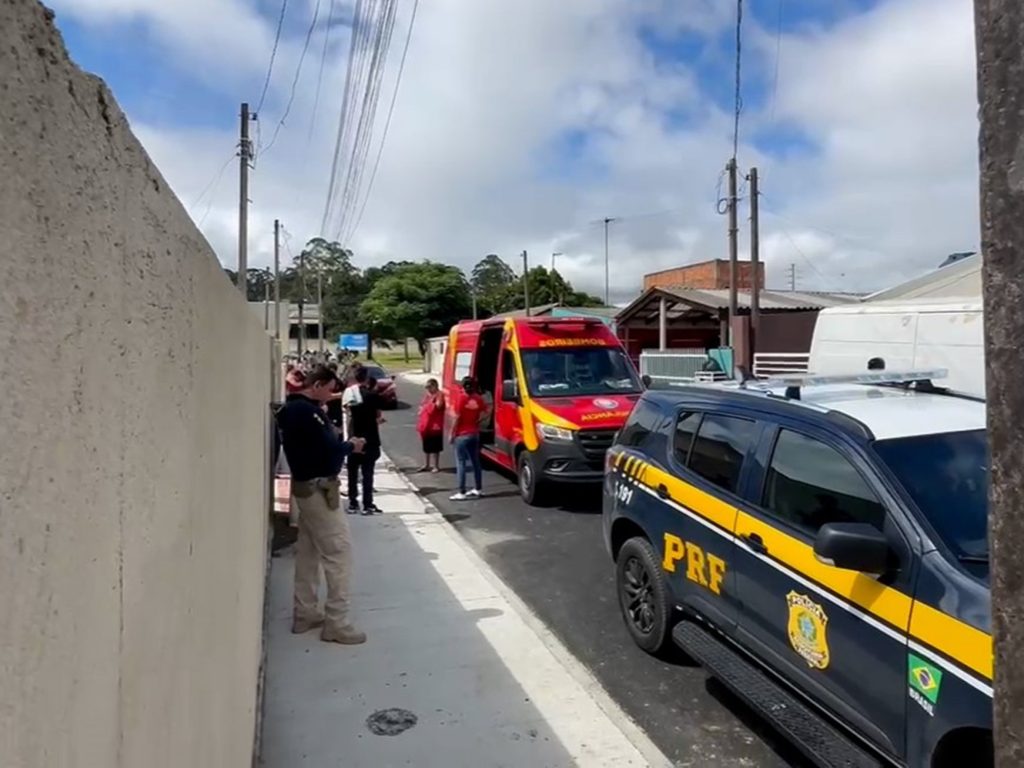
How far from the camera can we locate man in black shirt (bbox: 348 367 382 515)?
28.9 feet

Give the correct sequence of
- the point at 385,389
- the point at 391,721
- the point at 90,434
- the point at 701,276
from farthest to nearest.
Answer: the point at 701,276, the point at 385,389, the point at 391,721, the point at 90,434

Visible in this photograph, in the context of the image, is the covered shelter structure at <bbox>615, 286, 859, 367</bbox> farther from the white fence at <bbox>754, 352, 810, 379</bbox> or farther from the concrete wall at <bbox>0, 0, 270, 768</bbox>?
the concrete wall at <bbox>0, 0, 270, 768</bbox>

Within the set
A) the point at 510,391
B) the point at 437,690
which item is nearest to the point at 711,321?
the point at 510,391

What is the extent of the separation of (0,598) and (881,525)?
314cm

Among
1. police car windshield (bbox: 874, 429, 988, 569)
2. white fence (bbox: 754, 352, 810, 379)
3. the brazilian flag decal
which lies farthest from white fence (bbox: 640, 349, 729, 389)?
the brazilian flag decal

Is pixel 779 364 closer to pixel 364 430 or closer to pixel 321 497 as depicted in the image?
pixel 364 430

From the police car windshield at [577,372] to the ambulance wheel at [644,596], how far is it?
4.73 metres

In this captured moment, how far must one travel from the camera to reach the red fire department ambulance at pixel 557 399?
9.12 meters

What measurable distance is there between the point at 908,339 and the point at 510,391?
15.5ft

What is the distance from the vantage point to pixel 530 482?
9414 millimetres

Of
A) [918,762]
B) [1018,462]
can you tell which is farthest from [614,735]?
[1018,462]

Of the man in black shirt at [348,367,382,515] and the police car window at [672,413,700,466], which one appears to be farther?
the man in black shirt at [348,367,382,515]

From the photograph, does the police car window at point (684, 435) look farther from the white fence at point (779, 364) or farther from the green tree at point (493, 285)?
the green tree at point (493, 285)

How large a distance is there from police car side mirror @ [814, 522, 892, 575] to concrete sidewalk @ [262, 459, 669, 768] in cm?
141
